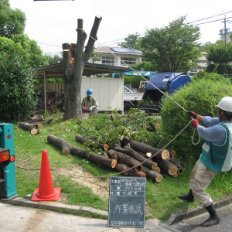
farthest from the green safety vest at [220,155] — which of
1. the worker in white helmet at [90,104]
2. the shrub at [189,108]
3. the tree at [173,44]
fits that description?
the tree at [173,44]

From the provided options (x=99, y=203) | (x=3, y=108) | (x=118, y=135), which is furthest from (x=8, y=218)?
(x=3, y=108)

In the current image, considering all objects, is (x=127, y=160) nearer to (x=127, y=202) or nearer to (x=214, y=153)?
(x=127, y=202)

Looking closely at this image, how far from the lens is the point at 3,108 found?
30.5 feet

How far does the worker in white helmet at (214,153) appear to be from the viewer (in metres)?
3.74

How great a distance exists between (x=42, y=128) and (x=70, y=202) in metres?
4.76

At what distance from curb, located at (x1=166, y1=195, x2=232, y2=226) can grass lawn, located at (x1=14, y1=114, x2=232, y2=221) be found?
0.27ft

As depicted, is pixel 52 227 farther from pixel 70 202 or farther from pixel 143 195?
pixel 143 195

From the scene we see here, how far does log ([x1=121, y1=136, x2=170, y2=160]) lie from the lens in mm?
5332

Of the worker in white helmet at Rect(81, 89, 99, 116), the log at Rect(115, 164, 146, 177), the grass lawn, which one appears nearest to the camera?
the grass lawn

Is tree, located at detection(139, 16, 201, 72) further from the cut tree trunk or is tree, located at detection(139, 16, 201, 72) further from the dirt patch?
the dirt patch

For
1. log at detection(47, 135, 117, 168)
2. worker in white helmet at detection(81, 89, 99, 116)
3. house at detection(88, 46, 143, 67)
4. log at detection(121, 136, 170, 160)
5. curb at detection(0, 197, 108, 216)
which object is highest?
house at detection(88, 46, 143, 67)

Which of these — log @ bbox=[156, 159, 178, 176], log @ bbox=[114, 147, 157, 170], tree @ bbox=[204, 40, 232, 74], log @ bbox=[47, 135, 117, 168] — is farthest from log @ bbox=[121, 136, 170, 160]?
tree @ bbox=[204, 40, 232, 74]

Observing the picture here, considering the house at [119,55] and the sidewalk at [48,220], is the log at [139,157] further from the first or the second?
the house at [119,55]

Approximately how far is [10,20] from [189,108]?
2632cm
